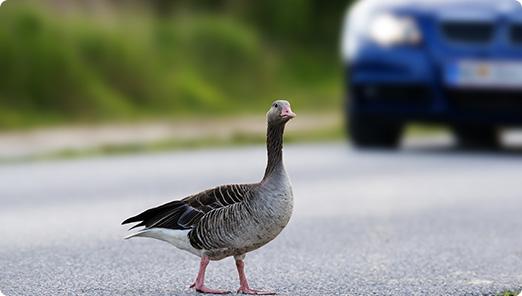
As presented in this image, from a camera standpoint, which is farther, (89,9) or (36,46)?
(89,9)

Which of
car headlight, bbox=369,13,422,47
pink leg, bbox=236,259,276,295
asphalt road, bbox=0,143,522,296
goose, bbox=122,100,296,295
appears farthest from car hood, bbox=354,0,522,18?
goose, bbox=122,100,296,295

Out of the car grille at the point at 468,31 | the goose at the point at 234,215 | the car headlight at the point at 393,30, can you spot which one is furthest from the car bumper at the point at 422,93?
the goose at the point at 234,215

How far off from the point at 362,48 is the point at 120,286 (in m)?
7.50

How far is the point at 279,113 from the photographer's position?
18.7 ft

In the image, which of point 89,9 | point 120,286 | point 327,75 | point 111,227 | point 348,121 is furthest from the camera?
point 327,75

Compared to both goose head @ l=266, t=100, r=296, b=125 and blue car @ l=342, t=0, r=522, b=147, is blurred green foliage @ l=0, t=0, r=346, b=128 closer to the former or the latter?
blue car @ l=342, t=0, r=522, b=147

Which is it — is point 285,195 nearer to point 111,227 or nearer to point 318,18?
point 111,227

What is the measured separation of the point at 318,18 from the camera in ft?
87.0

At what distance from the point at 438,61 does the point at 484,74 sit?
1.55 ft

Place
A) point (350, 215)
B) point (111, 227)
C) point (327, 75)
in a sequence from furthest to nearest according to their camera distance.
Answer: point (327, 75) → point (350, 215) → point (111, 227)

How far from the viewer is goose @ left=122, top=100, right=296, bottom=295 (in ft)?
18.5

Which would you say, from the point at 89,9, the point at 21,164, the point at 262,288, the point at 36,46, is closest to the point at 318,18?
the point at 89,9

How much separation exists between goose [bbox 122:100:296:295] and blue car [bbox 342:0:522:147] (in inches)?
301

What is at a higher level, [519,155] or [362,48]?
[362,48]
